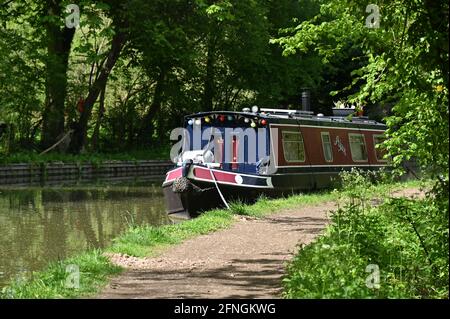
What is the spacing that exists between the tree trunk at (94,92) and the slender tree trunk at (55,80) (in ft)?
2.18

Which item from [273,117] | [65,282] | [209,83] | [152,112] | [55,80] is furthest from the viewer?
[209,83]

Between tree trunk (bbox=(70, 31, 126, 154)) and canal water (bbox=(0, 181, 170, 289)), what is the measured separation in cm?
562

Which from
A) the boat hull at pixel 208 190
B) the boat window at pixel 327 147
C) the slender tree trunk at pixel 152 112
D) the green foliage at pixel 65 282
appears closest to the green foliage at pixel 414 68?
the green foliage at pixel 65 282

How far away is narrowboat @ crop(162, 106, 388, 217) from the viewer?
17.4 m

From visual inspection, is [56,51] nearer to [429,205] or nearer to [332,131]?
[332,131]

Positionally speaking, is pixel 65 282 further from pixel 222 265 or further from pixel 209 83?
pixel 209 83

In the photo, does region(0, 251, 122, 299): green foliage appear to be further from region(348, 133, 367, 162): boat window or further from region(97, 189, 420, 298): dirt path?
region(348, 133, 367, 162): boat window

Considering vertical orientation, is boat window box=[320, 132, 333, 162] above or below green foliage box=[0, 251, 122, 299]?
above

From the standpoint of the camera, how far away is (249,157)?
765 inches

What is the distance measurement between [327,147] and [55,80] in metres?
11.3

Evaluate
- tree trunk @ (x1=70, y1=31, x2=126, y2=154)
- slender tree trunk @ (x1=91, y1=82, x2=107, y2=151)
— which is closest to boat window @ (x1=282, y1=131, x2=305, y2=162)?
tree trunk @ (x1=70, y1=31, x2=126, y2=154)

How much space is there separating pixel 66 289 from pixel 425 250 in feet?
11.2

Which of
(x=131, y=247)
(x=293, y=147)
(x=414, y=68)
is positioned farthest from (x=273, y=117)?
(x=414, y=68)

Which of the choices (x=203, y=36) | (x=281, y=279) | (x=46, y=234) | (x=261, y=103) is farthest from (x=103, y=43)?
(x=281, y=279)
